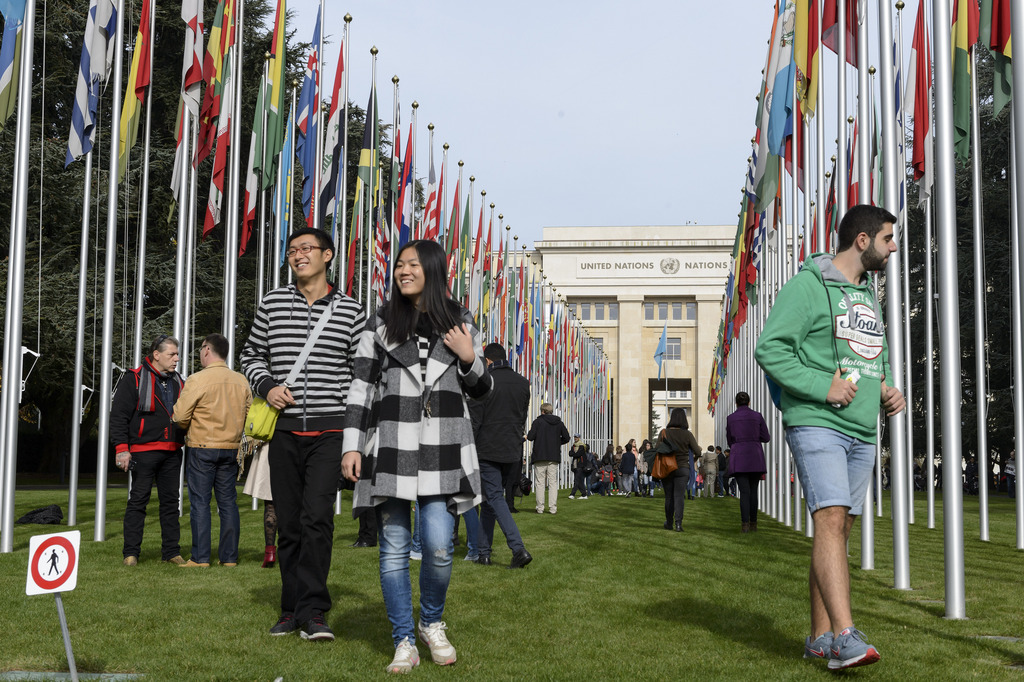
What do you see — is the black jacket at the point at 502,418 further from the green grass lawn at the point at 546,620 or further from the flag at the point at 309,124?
the flag at the point at 309,124

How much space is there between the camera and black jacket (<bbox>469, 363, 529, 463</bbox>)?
9.77 metres

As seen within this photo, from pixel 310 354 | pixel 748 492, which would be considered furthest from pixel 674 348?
pixel 310 354

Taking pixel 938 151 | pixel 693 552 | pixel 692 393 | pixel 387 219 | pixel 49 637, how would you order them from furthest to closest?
pixel 692 393 < pixel 387 219 < pixel 693 552 < pixel 938 151 < pixel 49 637

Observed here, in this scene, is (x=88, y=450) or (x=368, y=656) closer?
(x=368, y=656)

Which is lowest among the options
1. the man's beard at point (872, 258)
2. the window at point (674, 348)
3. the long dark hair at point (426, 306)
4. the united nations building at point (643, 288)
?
the long dark hair at point (426, 306)

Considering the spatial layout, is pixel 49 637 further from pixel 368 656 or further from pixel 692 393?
pixel 692 393

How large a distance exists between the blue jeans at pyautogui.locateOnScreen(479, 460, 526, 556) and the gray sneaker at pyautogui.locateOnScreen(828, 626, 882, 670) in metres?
4.71

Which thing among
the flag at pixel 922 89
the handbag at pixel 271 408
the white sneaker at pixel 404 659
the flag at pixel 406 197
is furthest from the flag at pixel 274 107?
the white sneaker at pixel 404 659

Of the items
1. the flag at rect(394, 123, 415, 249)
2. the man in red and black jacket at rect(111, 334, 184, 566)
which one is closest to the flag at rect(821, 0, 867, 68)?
the man in red and black jacket at rect(111, 334, 184, 566)

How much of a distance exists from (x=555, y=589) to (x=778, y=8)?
32.9 ft

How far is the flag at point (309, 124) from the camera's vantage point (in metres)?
17.0

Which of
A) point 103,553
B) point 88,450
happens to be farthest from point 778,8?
point 88,450

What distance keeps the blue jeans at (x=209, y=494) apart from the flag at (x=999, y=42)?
738 cm

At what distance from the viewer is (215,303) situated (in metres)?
26.2
